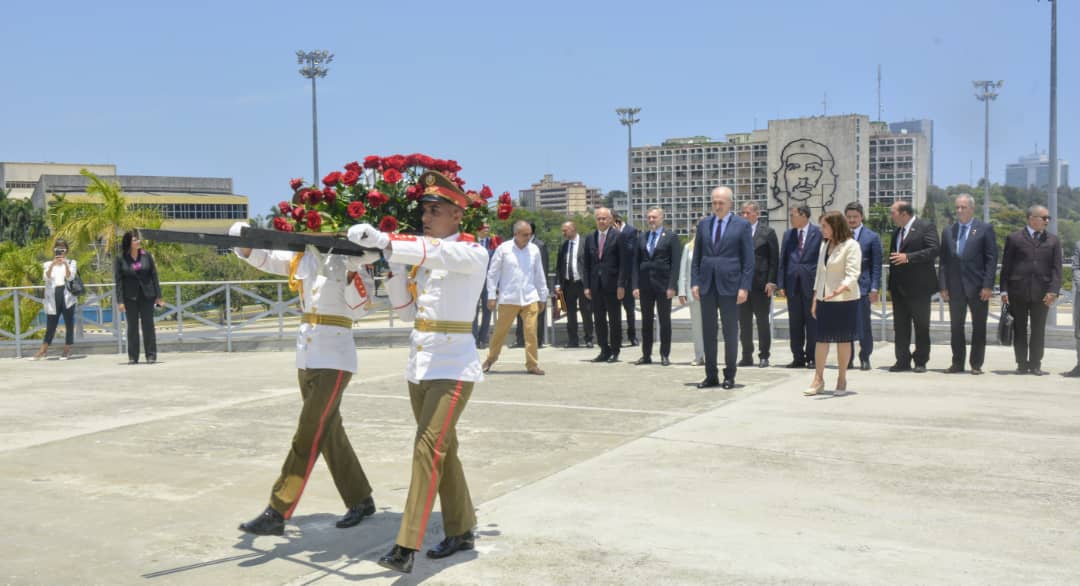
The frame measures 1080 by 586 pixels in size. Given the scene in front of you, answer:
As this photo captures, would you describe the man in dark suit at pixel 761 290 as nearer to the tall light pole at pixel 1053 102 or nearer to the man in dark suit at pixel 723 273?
the man in dark suit at pixel 723 273

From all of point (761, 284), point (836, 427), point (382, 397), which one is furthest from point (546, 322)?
point (836, 427)

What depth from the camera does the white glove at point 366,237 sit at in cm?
433

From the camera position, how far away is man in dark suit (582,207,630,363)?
43.3ft

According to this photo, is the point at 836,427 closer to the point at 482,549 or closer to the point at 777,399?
the point at 777,399

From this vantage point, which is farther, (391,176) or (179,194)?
(179,194)

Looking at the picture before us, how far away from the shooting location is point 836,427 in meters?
8.09

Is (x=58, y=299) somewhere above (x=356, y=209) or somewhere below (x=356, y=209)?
below

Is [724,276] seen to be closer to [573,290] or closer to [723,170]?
[573,290]

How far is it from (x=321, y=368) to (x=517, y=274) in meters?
6.75

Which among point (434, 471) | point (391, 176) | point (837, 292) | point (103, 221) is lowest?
point (434, 471)

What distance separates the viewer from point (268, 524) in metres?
5.25

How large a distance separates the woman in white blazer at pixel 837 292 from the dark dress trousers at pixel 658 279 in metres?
2.91

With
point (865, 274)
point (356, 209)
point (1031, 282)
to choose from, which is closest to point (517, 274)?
point (865, 274)

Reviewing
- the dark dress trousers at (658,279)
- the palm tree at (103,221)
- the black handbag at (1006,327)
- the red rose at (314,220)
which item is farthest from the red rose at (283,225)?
the palm tree at (103,221)
